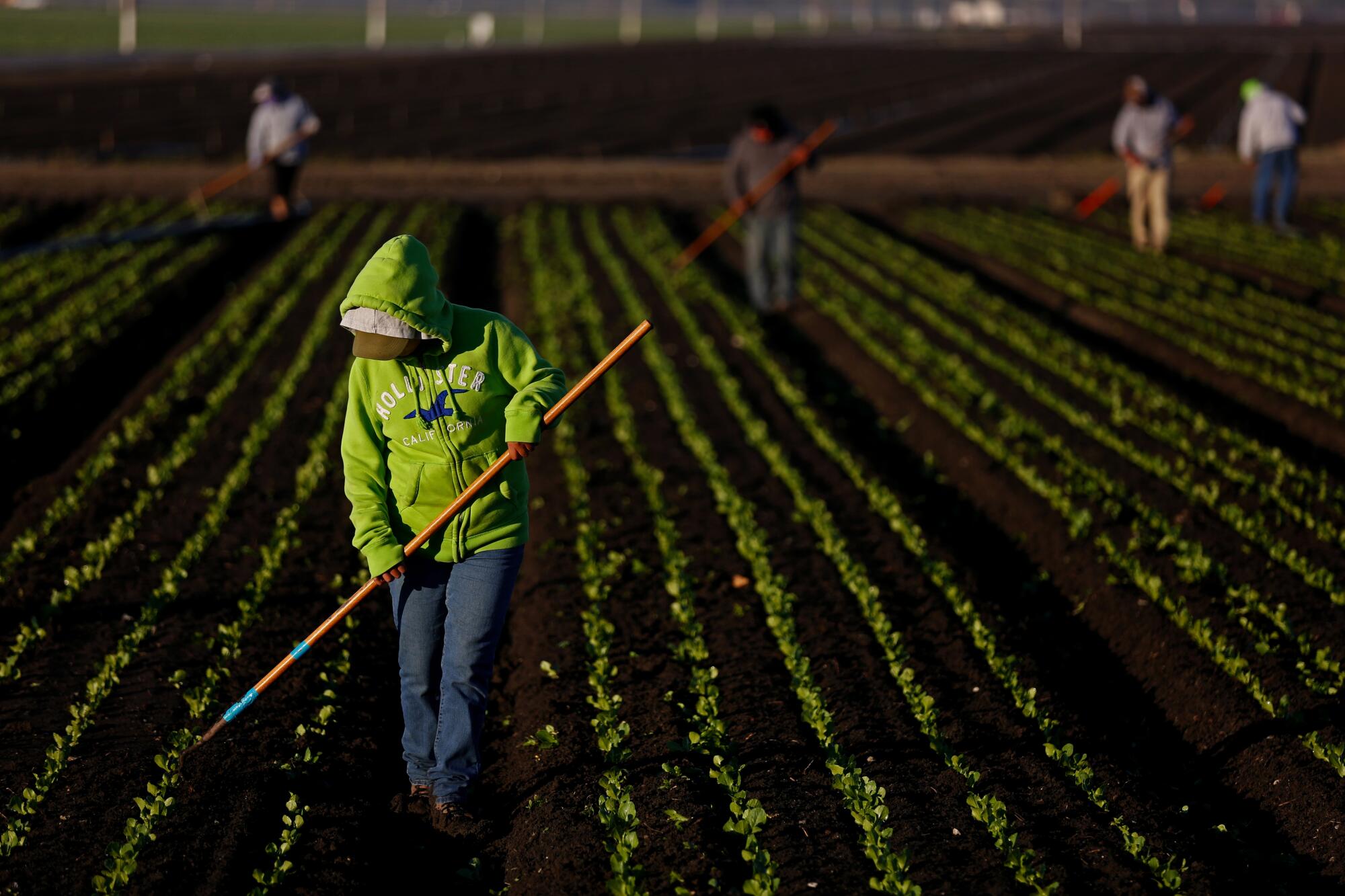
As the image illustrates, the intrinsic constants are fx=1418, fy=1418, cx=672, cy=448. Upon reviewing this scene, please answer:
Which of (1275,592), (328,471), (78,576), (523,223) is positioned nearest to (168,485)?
(328,471)

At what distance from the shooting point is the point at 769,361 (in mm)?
13680

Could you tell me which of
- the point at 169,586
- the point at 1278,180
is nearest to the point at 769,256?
the point at 169,586

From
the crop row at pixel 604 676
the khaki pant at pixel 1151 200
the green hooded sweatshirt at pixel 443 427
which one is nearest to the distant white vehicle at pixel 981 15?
the khaki pant at pixel 1151 200

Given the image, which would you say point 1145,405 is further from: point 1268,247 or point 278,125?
point 278,125

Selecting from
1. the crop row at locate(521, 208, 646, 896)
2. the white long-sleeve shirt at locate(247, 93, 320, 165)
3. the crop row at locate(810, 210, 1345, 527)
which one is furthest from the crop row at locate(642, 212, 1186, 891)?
the white long-sleeve shirt at locate(247, 93, 320, 165)

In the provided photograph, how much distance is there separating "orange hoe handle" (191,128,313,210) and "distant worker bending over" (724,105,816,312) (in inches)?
280

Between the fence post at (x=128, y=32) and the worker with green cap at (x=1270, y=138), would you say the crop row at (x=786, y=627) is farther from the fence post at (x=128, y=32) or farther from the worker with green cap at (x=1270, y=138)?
the fence post at (x=128, y=32)

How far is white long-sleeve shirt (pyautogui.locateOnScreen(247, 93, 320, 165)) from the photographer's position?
19.6m

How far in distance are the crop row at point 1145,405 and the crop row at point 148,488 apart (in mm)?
7171

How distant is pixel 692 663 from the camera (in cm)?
708

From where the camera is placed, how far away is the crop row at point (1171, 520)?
7.38m

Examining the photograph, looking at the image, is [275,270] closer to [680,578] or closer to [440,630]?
[680,578]

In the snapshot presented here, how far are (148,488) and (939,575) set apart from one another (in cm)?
545

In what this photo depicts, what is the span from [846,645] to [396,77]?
46.7 meters
